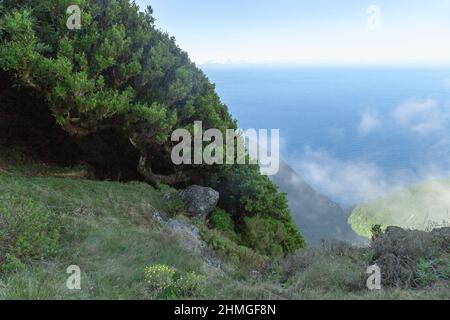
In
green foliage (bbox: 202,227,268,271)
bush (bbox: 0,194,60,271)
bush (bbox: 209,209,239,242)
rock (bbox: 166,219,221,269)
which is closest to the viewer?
bush (bbox: 0,194,60,271)

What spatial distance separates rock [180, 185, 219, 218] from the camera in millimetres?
14906

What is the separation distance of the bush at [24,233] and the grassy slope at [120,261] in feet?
0.79

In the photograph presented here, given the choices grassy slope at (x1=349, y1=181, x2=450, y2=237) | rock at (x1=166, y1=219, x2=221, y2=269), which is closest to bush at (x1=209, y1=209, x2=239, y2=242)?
rock at (x1=166, y1=219, x2=221, y2=269)

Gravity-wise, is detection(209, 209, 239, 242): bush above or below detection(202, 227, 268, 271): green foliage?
above

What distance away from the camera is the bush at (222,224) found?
15.5m

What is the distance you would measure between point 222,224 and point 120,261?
7587 mm

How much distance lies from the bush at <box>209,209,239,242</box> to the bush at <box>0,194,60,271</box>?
6.97 meters

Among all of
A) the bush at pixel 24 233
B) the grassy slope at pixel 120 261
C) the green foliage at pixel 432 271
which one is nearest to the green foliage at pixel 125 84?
the grassy slope at pixel 120 261

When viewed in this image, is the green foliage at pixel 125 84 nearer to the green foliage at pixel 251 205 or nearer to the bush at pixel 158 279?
the green foliage at pixel 251 205

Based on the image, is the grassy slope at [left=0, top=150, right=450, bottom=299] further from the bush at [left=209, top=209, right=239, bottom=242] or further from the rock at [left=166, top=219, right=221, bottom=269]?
the bush at [left=209, top=209, right=239, bottom=242]

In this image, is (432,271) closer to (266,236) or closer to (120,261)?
(120,261)
